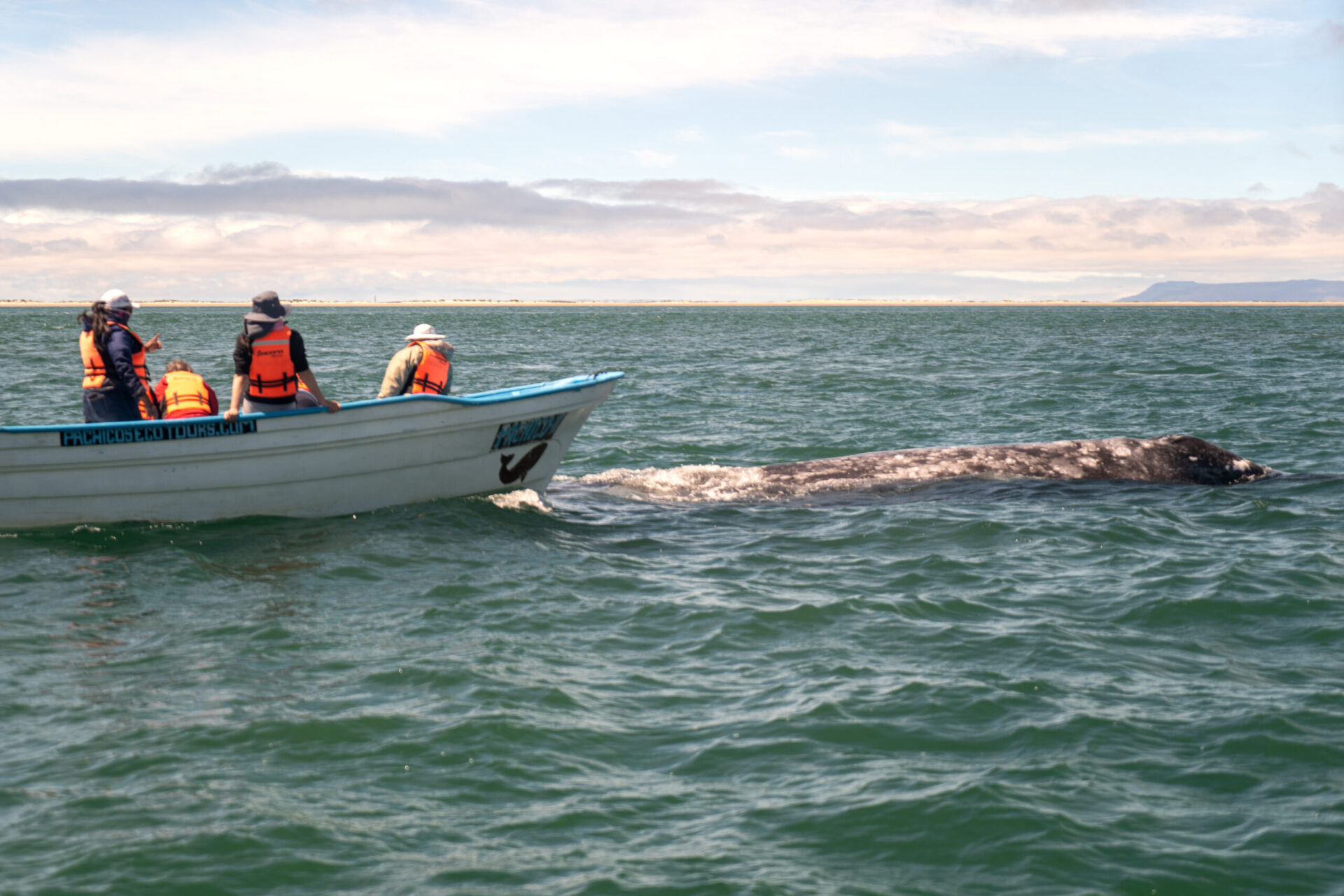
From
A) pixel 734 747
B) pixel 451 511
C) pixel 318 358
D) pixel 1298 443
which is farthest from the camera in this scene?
pixel 318 358

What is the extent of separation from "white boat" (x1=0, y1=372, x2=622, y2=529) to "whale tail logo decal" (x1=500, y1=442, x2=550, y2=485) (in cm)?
3

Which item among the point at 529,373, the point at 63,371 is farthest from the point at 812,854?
the point at 63,371

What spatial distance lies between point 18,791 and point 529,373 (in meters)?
30.6

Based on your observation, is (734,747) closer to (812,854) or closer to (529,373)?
(812,854)

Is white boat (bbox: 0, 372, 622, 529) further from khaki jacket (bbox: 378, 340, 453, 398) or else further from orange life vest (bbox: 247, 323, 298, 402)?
khaki jacket (bbox: 378, 340, 453, 398)

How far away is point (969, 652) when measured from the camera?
307 inches

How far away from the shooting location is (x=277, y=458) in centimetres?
1149

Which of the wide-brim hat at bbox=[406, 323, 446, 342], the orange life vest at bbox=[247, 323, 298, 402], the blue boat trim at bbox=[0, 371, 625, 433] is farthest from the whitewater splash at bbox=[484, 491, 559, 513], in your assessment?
the orange life vest at bbox=[247, 323, 298, 402]

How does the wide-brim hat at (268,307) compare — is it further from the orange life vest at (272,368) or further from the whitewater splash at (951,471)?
→ the whitewater splash at (951,471)

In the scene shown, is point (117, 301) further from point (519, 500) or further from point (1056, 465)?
point (1056, 465)

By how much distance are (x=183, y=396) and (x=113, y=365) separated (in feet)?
2.56

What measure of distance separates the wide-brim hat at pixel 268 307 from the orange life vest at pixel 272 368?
0.18 meters

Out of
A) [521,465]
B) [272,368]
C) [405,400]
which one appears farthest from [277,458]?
[521,465]

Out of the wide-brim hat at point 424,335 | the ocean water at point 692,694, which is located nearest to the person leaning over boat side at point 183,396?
the ocean water at point 692,694
